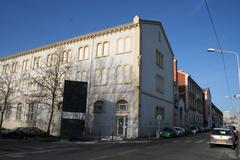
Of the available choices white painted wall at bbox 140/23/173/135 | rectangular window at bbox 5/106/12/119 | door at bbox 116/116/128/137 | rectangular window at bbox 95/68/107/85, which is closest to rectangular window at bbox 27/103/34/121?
rectangular window at bbox 5/106/12/119

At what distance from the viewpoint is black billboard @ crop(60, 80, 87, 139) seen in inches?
1173

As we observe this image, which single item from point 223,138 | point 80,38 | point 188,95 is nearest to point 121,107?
point 80,38

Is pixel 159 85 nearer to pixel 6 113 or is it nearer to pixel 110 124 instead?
pixel 110 124

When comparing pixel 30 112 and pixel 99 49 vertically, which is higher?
pixel 99 49

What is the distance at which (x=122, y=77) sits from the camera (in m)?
34.3

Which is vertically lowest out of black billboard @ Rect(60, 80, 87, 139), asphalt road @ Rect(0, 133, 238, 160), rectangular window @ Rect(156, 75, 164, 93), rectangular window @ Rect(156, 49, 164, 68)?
asphalt road @ Rect(0, 133, 238, 160)

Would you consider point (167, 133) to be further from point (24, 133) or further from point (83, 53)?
point (24, 133)

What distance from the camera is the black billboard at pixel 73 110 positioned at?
29797 millimetres

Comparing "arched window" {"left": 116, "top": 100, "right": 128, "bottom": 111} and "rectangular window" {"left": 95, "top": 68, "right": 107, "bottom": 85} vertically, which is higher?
"rectangular window" {"left": 95, "top": 68, "right": 107, "bottom": 85}

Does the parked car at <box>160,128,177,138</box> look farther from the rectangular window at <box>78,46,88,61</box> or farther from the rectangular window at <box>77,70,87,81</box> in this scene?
the rectangular window at <box>78,46,88,61</box>

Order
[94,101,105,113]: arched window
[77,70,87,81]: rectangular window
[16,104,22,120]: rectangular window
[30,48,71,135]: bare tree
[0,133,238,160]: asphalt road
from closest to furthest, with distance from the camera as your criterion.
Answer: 1. [0,133,238,160]: asphalt road
2. [94,101,105,113]: arched window
3. [30,48,71,135]: bare tree
4. [77,70,87,81]: rectangular window
5. [16,104,22,120]: rectangular window

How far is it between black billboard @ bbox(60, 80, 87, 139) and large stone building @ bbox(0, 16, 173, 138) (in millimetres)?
4048

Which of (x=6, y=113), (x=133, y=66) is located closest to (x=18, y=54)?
(x=6, y=113)

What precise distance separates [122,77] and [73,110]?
25.8 feet
